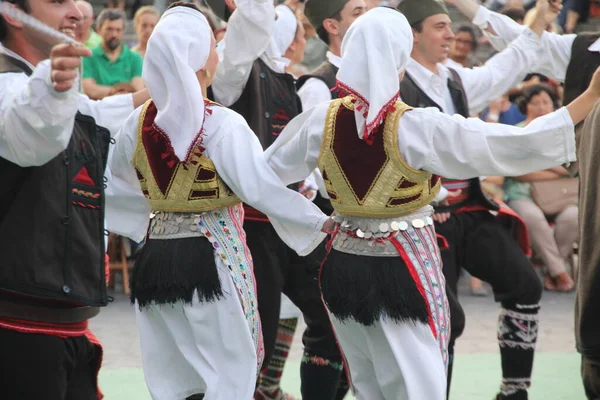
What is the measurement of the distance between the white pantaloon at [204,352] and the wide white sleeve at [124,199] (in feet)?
1.36

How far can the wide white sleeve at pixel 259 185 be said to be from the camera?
3783 mm

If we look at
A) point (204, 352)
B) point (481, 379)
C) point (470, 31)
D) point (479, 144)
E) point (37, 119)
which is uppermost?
point (37, 119)

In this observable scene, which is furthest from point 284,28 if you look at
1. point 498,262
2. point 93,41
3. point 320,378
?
point 93,41

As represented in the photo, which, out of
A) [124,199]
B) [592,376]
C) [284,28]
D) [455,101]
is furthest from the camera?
[284,28]

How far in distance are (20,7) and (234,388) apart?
1.46 m

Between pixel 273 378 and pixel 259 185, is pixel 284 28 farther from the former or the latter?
pixel 259 185

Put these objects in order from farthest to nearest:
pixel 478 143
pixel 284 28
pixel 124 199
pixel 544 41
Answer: pixel 284 28 → pixel 544 41 → pixel 124 199 → pixel 478 143

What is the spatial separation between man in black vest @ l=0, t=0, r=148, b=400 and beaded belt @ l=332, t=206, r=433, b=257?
972 mm

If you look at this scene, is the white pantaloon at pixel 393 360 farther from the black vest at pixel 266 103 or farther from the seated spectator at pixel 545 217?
the seated spectator at pixel 545 217

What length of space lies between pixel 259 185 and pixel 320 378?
4.46 feet

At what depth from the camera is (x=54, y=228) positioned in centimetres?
304

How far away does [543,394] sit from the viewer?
5664 millimetres

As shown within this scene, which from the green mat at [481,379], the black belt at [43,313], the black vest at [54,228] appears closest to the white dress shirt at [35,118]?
the black vest at [54,228]

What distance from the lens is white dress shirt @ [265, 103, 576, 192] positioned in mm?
3604
